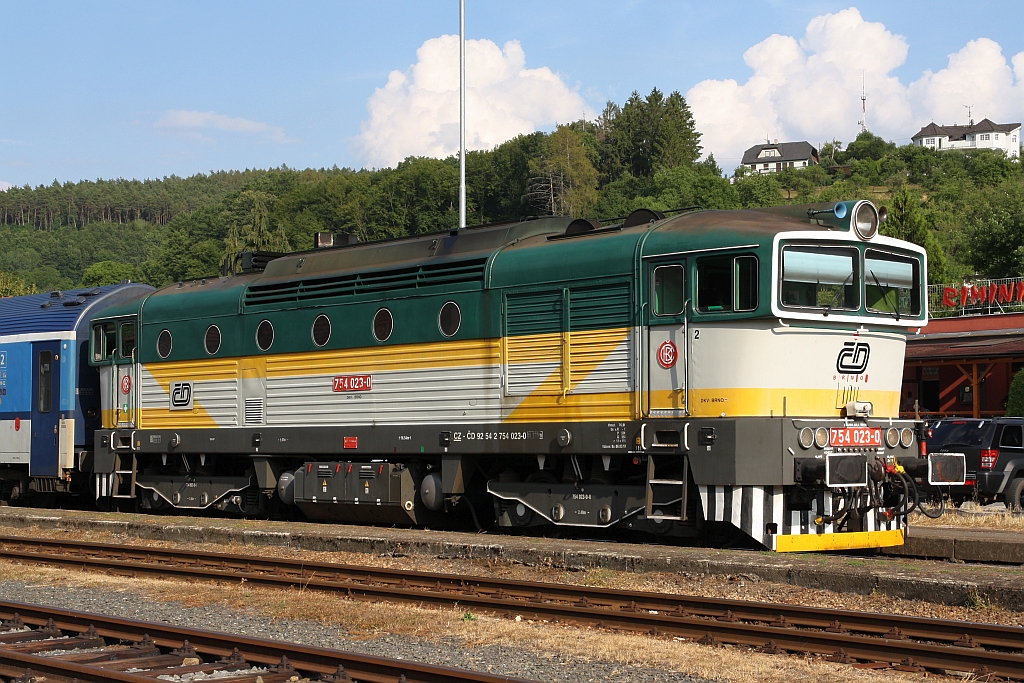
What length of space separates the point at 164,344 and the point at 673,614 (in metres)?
12.2

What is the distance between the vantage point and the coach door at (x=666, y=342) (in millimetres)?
→ 12906

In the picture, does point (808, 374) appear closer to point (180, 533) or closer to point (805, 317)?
point (805, 317)

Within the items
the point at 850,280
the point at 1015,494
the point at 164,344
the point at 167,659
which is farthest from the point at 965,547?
the point at 164,344

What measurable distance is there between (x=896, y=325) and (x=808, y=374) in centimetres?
162

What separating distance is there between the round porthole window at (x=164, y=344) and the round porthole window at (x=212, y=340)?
3.36 ft

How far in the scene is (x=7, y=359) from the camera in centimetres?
2208

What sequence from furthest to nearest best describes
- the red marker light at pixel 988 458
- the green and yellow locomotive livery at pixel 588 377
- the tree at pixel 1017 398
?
the tree at pixel 1017 398, the red marker light at pixel 988 458, the green and yellow locomotive livery at pixel 588 377

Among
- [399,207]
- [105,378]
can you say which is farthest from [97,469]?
[399,207]

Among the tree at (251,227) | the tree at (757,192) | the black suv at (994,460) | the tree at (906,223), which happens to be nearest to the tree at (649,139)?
the tree at (757,192)

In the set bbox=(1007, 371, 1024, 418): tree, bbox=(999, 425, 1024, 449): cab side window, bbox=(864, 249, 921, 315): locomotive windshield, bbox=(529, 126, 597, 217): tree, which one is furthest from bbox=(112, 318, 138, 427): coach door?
bbox=(529, 126, 597, 217): tree

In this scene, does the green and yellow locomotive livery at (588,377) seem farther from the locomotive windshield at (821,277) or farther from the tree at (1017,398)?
the tree at (1017,398)

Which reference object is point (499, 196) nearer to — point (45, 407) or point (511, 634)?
point (45, 407)

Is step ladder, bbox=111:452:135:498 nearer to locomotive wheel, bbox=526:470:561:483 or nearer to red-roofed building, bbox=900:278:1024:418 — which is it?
locomotive wheel, bbox=526:470:561:483

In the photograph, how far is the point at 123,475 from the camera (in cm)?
2034
